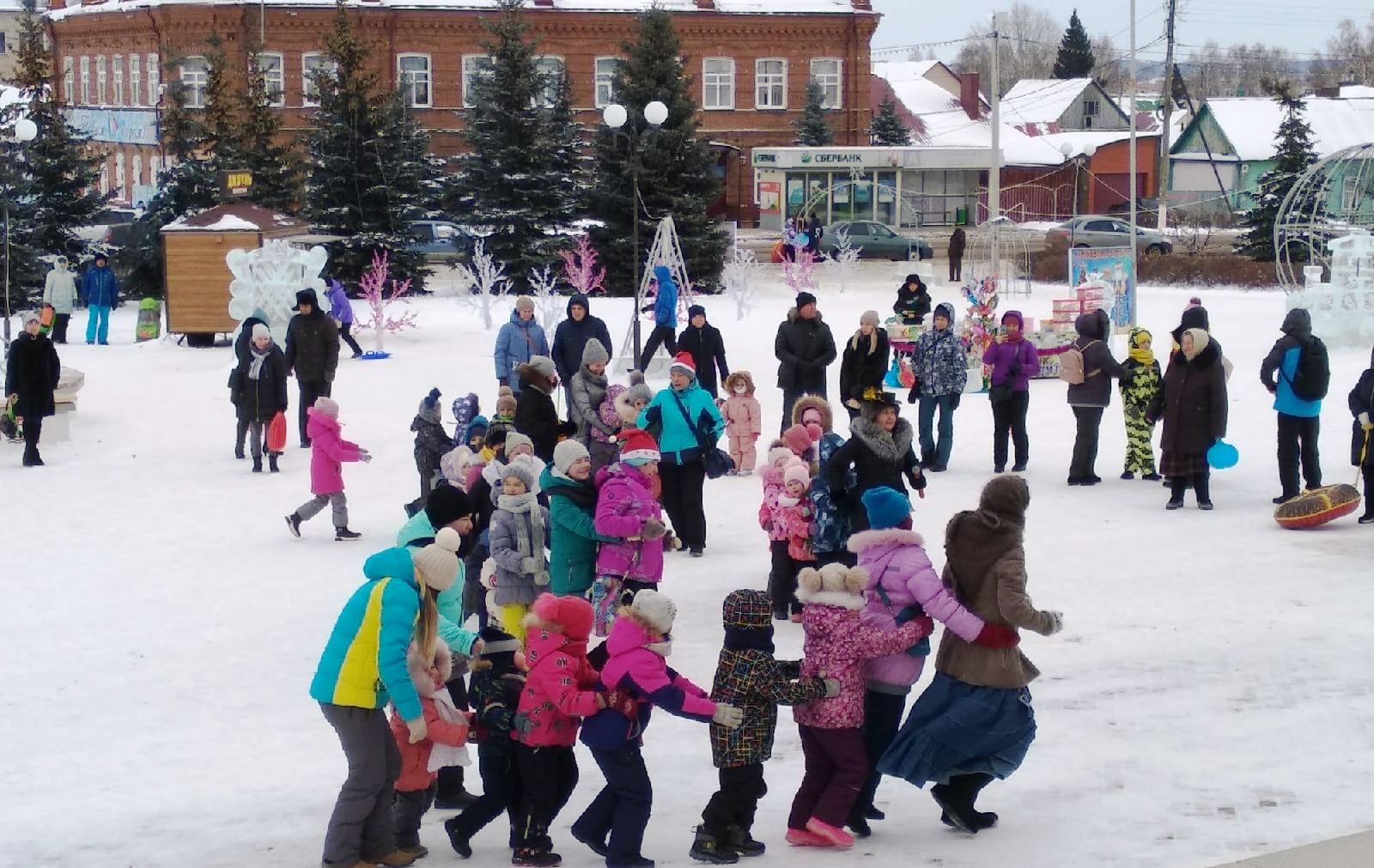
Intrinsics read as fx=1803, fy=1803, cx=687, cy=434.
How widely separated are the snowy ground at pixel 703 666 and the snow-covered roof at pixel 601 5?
35.3 m

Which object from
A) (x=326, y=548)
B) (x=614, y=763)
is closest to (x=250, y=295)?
(x=326, y=548)

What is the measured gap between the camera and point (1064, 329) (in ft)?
71.7

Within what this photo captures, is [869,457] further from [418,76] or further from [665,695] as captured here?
[418,76]

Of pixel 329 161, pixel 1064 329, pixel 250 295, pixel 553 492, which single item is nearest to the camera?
pixel 553 492

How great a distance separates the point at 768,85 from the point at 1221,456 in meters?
42.2

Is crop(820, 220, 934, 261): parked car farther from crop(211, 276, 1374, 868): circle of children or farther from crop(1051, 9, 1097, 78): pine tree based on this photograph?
crop(1051, 9, 1097, 78): pine tree

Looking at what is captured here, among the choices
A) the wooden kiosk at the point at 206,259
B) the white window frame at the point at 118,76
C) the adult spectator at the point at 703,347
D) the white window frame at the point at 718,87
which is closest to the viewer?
the adult spectator at the point at 703,347

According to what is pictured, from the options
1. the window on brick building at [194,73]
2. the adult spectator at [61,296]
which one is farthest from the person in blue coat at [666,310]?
the window on brick building at [194,73]

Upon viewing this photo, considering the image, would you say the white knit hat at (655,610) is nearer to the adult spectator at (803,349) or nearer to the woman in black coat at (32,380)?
the adult spectator at (803,349)

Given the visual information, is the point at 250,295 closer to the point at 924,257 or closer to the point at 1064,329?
the point at 1064,329

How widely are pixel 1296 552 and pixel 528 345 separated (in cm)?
678

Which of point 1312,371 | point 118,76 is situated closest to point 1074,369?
point 1312,371

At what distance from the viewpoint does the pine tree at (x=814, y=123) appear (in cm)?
5334

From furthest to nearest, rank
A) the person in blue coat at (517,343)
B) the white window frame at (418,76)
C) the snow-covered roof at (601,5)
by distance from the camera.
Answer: the white window frame at (418,76) < the snow-covered roof at (601,5) < the person in blue coat at (517,343)
